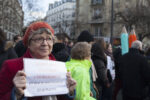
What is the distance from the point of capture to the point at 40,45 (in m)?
1.98

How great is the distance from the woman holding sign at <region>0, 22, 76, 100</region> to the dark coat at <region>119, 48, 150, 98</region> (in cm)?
Result: 295

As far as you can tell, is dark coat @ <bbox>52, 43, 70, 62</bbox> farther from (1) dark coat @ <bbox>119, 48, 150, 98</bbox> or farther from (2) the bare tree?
(2) the bare tree

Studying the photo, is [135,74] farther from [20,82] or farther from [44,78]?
[20,82]

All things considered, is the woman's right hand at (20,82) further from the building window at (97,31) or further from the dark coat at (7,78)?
the building window at (97,31)

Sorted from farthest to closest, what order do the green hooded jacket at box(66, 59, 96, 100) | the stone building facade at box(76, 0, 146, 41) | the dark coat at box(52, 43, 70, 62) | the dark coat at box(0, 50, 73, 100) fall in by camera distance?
1. the stone building facade at box(76, 0, 146, 41)
2. the dark coat at box(52, 43, 70, 62)
3. the green hooded jacket at box(66, 59, 96, 100)
4. the dark coat at box(0, 50, 73, 100)

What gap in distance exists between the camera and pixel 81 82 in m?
2.46

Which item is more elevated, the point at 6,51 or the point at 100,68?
the point at 6,51

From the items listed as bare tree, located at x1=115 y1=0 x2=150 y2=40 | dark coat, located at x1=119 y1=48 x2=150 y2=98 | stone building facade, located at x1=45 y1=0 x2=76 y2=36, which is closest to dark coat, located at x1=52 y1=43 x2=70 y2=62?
dark coat, located at x1=119 y1=48 x2=150 y2=98

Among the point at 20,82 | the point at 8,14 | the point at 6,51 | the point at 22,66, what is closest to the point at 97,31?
the point at 8,14

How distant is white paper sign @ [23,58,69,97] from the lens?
5.73ft

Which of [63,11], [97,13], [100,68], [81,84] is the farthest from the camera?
[63,11]

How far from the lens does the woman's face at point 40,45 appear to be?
197cm

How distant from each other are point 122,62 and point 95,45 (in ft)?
2.62

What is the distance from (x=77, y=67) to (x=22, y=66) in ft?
3.21
